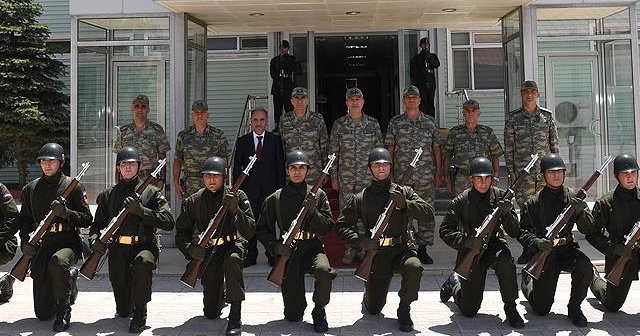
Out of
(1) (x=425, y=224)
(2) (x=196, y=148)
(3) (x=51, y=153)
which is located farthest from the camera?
(2) (x=196, y=148)

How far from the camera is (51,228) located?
5461 millimetres

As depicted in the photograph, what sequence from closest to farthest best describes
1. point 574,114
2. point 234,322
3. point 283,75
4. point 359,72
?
1. point 234,322
2. point 574,114
3. point 283,75
4. point 359,72

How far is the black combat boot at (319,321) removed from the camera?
5109 mm

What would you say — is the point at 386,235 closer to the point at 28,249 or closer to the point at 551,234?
the point at 551,234

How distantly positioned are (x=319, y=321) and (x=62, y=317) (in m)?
2.35

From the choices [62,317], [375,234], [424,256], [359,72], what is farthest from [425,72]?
[62,317]

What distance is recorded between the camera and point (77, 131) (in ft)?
29.2

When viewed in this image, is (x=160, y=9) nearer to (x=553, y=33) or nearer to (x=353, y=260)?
(x=353, y=260)

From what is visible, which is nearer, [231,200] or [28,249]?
[231,200]

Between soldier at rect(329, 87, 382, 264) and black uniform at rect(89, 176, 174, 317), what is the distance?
2786 millimetres

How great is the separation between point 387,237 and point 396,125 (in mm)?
2729

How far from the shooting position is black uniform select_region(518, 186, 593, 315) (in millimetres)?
5250

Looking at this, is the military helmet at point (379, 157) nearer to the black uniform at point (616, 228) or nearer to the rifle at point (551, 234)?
the rifle at point (551, 234)

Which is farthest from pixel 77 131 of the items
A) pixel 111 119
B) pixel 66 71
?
pixel 66 71
